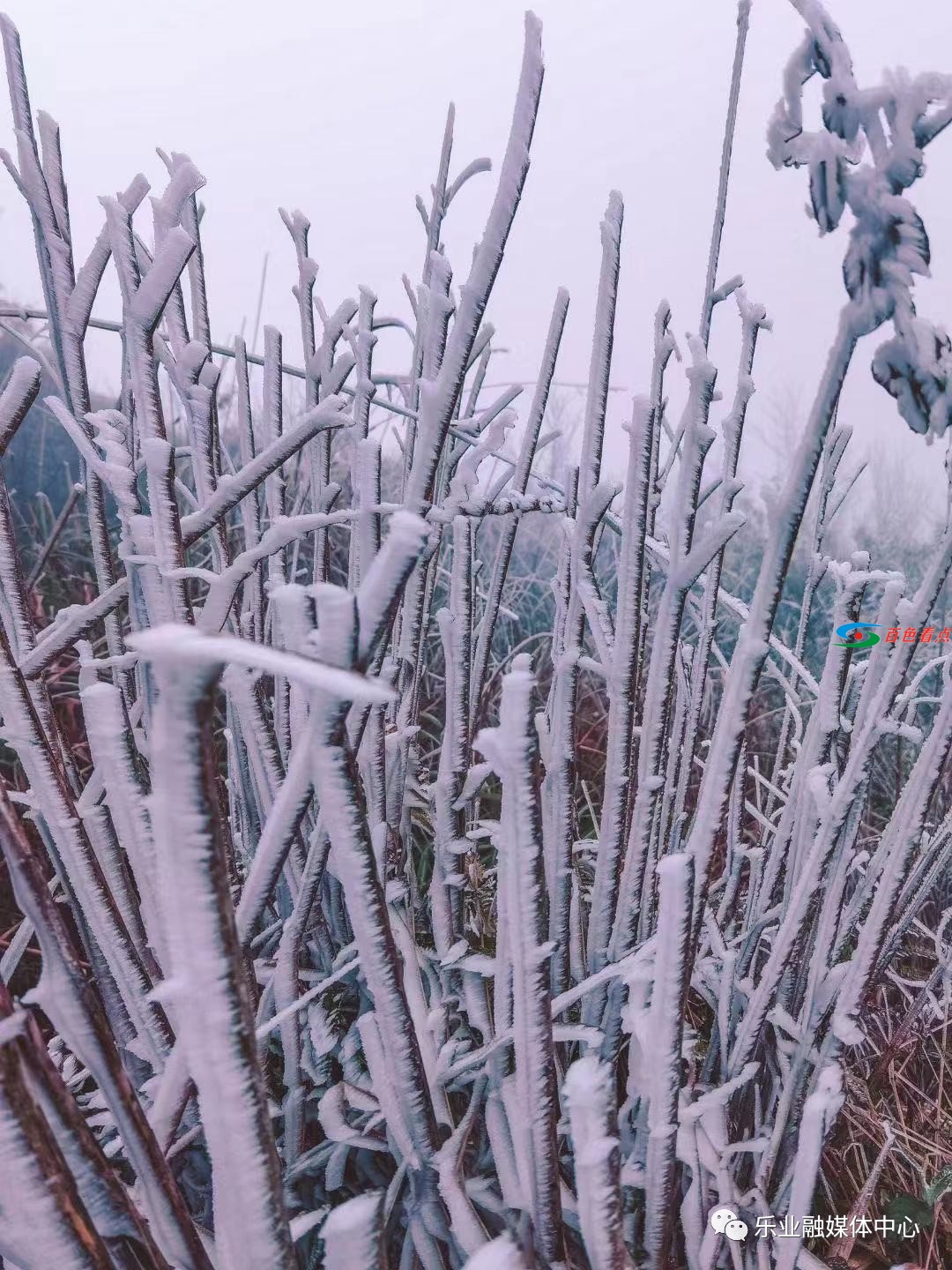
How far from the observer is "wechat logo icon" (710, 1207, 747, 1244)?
36cm

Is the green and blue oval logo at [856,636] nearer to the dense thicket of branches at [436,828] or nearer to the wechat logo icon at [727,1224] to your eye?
the dense thicket of branches at [436,828]

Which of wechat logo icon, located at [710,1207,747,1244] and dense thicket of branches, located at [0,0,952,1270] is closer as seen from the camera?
dense thicket of branches, located at [0,0,952,1270]

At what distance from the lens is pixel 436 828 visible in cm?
48

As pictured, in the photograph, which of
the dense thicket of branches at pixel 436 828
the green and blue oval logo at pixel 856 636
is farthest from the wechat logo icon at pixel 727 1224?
the green and blue oval logo at pixel 856 636

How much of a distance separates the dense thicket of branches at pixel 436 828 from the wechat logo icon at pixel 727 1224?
10 mm

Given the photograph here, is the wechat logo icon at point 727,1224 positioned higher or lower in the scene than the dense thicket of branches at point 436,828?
lower

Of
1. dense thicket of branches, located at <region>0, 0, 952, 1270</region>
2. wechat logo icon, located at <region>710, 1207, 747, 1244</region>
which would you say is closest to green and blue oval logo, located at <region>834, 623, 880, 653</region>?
dense thicket of branches, located at <region>0, 0, 952, 1270</region>

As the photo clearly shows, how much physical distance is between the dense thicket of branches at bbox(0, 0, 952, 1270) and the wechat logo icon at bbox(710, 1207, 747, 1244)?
10mm

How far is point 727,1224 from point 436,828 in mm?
226

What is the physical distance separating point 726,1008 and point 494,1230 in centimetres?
15

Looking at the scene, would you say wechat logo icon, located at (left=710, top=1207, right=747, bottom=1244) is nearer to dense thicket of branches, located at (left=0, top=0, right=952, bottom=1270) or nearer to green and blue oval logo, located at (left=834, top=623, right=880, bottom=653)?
dense thicket of branches, located at (left=0, top=0, right=952, bottom=1270)

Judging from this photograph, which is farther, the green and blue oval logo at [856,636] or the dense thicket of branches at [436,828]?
the green and blue oval logo at [856,636]

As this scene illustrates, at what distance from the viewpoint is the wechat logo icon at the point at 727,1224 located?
0.36 meters

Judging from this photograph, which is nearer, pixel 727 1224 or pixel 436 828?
pixel 727 1224
